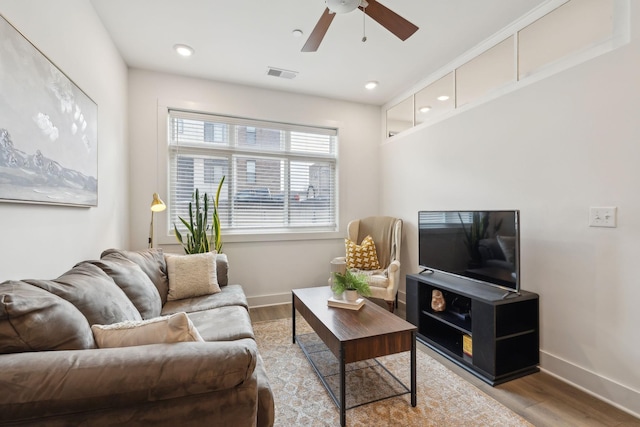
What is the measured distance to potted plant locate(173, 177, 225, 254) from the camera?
3049 millimetres

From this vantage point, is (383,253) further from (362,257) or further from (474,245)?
(474,245)

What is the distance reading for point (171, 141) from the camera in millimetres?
3291

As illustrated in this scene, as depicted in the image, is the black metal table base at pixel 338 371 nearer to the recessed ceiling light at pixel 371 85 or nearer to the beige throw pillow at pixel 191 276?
the beige throw pillow at pixel 191 276

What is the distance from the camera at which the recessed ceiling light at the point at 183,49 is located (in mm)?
2695

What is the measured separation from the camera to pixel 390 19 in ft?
5.82

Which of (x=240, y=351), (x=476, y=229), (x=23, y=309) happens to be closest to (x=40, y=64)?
(x=23, y=309)

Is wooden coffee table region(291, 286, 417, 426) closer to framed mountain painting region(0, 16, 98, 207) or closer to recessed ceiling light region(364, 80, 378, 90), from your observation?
framed mountain painting region(0, 16, 98, 207)

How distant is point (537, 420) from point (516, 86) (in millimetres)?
2337

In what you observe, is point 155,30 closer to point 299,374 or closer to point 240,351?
point 240,351

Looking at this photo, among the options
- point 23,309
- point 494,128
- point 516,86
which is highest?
point 516,86

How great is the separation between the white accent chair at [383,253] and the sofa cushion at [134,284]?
1695mm

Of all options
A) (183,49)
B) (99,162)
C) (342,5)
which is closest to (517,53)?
(342,5)

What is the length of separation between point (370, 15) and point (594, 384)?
275cm

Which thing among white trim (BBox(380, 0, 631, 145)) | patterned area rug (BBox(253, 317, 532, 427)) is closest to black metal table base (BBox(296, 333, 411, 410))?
patterned area rug (BBox(253, 317, 532, 427))
